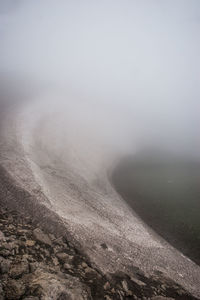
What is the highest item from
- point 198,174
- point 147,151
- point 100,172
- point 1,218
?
point 1,218

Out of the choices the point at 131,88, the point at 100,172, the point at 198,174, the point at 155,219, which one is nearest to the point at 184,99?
the point at 131,88

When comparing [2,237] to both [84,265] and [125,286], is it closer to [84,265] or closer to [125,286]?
[84,265]

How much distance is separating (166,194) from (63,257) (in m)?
22.7

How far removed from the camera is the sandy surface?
15.4 metres

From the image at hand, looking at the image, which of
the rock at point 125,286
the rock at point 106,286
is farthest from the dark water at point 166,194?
the rock at point 106,286

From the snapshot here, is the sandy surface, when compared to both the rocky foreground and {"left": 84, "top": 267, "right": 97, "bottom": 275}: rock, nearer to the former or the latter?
{"left": 84, "top": 267, "right": 97, "bottom": 275}: rock

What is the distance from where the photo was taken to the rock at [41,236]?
13782mm

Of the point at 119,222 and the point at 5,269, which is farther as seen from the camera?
the point at 119,222

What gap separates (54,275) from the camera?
11.0 meters

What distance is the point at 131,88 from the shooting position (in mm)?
124312

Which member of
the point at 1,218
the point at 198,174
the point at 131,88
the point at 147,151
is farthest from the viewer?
the point at 131,88

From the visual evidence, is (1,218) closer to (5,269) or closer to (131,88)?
(5,269)

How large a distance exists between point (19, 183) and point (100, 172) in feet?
61.0

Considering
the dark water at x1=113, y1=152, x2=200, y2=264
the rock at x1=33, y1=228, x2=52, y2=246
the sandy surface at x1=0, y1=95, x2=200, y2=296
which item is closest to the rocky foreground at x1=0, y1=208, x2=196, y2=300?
the rock at x1=33, y1=228, x2=52, y2=246
